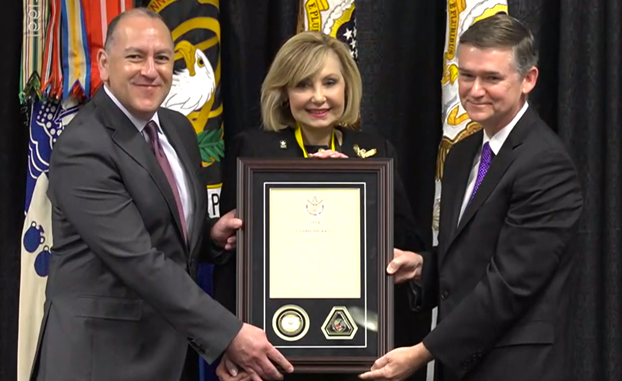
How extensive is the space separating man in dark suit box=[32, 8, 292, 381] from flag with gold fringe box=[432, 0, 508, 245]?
100cm

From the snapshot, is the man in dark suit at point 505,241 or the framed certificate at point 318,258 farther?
the framed certificate at point 318,258

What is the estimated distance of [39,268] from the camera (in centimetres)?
347

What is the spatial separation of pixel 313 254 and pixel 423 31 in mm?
1472

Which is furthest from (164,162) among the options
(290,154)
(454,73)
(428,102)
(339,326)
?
(428,102)

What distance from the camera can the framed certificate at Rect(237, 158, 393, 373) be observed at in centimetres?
273

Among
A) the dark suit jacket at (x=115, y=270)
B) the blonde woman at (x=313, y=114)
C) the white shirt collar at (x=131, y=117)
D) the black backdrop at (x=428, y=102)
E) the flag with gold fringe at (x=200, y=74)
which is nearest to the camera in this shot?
the dark suit jacket at (x=115, y=270)

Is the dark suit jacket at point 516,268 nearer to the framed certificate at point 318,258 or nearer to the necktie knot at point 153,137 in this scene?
the framed certificate at point 318,258

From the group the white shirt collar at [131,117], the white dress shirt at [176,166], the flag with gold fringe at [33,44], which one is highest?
the flag with gold fringe at [33,44]

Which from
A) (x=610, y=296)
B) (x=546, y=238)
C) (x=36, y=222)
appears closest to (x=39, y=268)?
(x=36, y=222)

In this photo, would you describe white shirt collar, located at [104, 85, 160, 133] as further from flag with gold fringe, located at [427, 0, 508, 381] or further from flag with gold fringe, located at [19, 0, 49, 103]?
flag with gold fringe, located at [427, 0, 508, 381]

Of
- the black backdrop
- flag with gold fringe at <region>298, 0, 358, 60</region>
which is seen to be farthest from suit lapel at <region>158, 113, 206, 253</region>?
the black backdrop

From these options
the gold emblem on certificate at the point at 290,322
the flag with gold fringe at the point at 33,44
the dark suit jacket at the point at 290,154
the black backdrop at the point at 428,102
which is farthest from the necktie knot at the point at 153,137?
the black backdrop at the point at 428,102

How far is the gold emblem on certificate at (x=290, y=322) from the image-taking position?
8.95 ft

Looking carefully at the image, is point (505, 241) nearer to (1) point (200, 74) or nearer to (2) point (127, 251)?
(2) point (127, 251)
